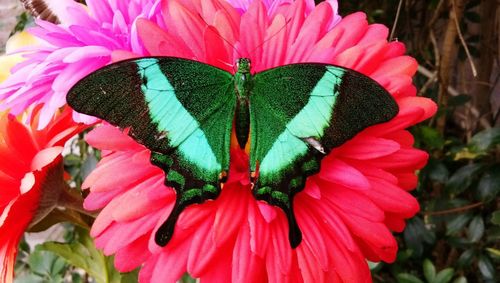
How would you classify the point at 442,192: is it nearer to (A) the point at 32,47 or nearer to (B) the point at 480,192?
(B) the point at 480,192

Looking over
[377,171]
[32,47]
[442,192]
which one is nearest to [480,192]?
[442,192]

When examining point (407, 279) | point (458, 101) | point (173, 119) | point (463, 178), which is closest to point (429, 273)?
point (407, 279)

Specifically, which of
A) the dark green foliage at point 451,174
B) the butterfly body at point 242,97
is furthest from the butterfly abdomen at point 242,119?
the dark green foliage at point 451,174

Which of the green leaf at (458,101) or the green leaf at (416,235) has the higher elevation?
the green leaf at (458,101)

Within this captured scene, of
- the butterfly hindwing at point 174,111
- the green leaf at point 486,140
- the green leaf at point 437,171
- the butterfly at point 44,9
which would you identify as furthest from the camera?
the green leaf at point 437,171

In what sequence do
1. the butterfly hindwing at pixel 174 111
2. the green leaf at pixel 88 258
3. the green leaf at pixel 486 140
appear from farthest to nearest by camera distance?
the green leaf at pixel 486 140
the green leaf at pixel 88 258
the butterfly hindwing at pixel 174 111

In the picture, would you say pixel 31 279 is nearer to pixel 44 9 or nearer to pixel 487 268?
pixel 44 9

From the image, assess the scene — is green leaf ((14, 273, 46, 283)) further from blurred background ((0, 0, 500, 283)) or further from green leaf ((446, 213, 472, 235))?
green leaf ((446, 213, 472, 235))

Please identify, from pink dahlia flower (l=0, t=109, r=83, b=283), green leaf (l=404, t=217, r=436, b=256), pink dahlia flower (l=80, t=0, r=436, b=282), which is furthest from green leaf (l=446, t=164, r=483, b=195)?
pink dahlia flower (l=0, t=109, r=83, b=283)

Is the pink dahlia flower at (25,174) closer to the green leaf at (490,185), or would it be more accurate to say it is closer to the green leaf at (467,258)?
the green leaf at (490,185)
